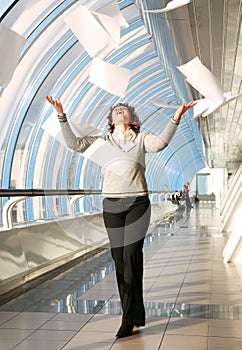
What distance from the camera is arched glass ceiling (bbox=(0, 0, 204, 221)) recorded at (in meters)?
5.05

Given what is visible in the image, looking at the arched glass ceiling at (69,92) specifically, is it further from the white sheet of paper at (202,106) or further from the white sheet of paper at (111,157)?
the white sheet of paper at (202,106)

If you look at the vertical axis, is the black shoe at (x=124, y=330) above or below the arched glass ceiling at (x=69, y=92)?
below

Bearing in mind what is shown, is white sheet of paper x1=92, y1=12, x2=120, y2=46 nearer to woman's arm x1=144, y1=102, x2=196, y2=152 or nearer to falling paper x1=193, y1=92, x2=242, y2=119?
falling paper x1=193, y1=92, x2=242, y2=119

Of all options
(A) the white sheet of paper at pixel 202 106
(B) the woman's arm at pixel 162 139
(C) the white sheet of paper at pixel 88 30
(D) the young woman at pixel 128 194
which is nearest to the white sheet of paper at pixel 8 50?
(C) the white sheet of paper at pixel 88 30

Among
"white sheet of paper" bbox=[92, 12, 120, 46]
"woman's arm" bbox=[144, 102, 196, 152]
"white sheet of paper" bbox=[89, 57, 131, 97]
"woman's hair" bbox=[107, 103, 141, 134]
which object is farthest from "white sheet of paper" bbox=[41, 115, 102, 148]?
"white sheet of paper" bbox=[92, 12, 120, 46]

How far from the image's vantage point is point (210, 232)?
15.9 meters

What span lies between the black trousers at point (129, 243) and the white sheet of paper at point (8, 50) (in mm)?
1594

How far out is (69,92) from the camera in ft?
50.3

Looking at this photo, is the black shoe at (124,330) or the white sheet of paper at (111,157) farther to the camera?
the black shoe at (124,330)

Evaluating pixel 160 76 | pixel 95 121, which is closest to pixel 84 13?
pixel 95 121

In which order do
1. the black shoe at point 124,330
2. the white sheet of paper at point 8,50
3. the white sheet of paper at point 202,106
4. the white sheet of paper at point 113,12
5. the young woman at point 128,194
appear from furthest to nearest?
1. the black shoe at point 124,330
2. the young woman at point 128,194
3. the white sheet of paper at point 202,106
4. the white sheet of paper at point 113,12
5. the white sheet of paper at point 8,50

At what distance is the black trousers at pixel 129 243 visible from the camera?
4.79 m

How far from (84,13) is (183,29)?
2188 mm

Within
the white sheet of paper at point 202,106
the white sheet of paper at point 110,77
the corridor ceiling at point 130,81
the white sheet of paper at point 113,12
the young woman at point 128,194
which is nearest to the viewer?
the white sheet of paper at point 113,12
